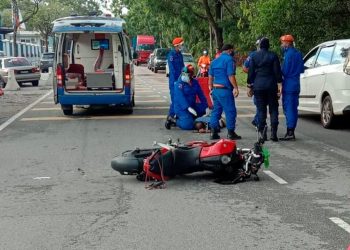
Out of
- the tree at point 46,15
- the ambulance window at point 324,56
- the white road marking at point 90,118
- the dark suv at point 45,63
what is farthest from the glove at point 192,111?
the tree at point 46,15

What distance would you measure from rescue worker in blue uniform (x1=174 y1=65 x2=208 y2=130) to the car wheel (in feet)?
7.76

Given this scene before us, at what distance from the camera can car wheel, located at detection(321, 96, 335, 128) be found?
11.5 metres

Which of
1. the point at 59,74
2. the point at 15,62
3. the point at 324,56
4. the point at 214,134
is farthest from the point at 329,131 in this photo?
the point at 15,62

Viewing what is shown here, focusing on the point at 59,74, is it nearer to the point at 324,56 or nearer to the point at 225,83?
the point at 225,83

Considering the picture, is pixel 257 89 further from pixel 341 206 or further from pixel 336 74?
pixel 341 206

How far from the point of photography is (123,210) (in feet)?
19.5

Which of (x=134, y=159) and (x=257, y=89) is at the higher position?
(x=257, y=89)

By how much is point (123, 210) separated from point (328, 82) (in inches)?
269

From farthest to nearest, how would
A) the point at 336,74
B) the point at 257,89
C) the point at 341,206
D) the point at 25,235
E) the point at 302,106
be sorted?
the point at 302,106
the point at 336,74
the point at 257,89
the point at 341,206
the point at 25,235

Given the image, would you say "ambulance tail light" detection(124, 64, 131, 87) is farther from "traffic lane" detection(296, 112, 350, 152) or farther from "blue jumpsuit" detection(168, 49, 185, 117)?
"traffic lane" detection(296, 112, 350, 152)

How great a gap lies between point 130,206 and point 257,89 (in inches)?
177

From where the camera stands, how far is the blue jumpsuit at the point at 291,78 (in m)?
10.3

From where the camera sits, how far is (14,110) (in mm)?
16594

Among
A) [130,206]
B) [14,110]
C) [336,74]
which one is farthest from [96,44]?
[130,206]
